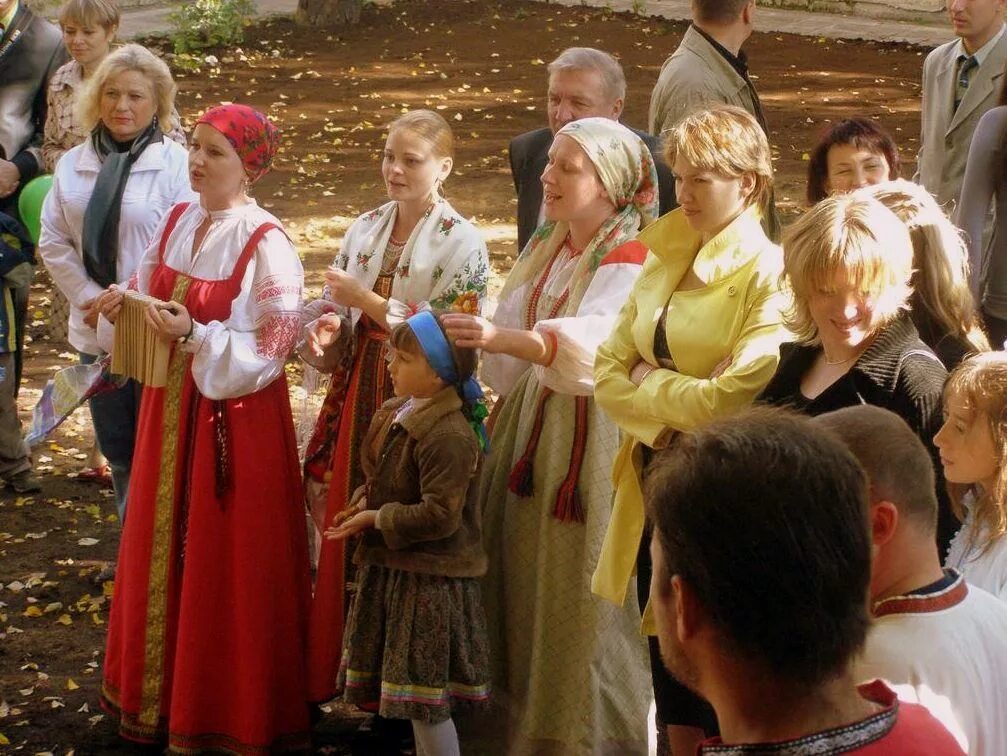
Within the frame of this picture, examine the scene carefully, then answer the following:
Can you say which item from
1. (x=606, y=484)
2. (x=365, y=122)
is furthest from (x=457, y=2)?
(x=606, y=484)

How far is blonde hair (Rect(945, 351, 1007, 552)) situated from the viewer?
3.07 metres

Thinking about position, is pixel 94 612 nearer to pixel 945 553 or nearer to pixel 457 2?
pixel 945 553

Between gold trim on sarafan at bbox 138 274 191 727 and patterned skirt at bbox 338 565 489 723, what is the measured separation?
0.75 meters

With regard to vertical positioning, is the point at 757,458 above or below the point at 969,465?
above

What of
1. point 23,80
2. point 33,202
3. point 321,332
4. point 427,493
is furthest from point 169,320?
point 23,80

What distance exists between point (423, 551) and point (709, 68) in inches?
101

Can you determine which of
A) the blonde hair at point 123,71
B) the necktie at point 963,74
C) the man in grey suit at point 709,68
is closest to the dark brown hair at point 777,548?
the man in grey suit at point 709,68

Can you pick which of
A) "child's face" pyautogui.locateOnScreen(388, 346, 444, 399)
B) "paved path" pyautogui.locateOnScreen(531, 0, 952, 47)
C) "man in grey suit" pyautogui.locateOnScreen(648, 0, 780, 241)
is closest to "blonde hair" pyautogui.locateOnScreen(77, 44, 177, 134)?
"child's face" pyautogui.locateOnScreen(388, 346, 444, 399)

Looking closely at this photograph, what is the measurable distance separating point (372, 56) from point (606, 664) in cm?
1316

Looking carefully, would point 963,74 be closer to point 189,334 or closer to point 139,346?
point 189,334

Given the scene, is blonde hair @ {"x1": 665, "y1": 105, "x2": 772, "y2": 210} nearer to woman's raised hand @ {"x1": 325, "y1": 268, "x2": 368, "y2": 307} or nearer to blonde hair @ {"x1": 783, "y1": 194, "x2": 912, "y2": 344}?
blonde hair @ {"x1": 783, "y1": 194, "x2": 912, "y2": 344}

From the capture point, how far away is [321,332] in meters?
4.78

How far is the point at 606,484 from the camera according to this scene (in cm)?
443

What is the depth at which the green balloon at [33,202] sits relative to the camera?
639 centimetres
